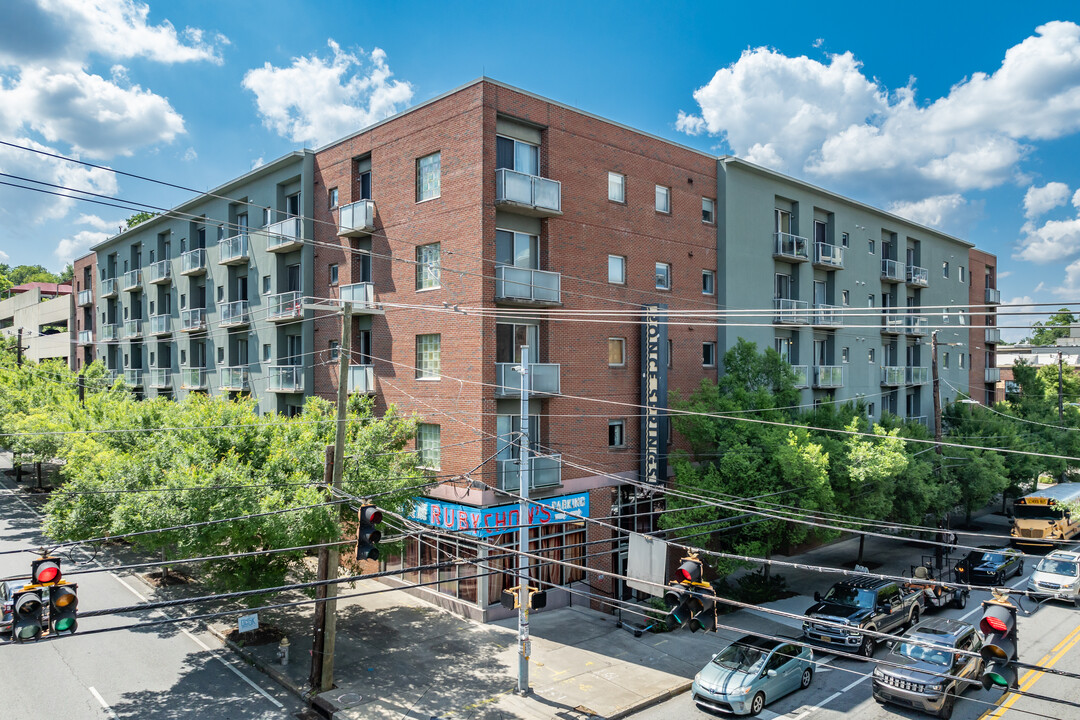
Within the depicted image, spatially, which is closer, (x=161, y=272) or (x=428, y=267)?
(x=428, y=267)

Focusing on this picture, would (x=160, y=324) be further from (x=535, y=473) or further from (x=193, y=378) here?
(x=535, y=473)

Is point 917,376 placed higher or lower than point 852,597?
higher

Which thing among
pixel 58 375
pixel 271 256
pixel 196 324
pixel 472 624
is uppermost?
pixel 271 256

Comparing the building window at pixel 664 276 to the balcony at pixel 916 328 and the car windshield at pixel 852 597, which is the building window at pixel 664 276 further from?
the balcony at pixel 916 328

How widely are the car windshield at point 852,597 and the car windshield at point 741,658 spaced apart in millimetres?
5875

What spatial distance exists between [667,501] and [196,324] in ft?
90.4

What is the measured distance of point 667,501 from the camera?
24.4 m

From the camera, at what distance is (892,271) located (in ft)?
131

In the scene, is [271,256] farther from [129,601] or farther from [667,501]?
[667,501]

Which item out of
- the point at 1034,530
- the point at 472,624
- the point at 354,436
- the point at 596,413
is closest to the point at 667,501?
the point at 596,413

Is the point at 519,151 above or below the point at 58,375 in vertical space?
above

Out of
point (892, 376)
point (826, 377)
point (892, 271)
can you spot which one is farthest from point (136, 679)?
point (892, 271)

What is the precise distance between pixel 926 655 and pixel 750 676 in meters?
5.16

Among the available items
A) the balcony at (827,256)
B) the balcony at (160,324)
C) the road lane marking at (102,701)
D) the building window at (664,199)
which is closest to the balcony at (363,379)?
the road lane marking at (102,701)
